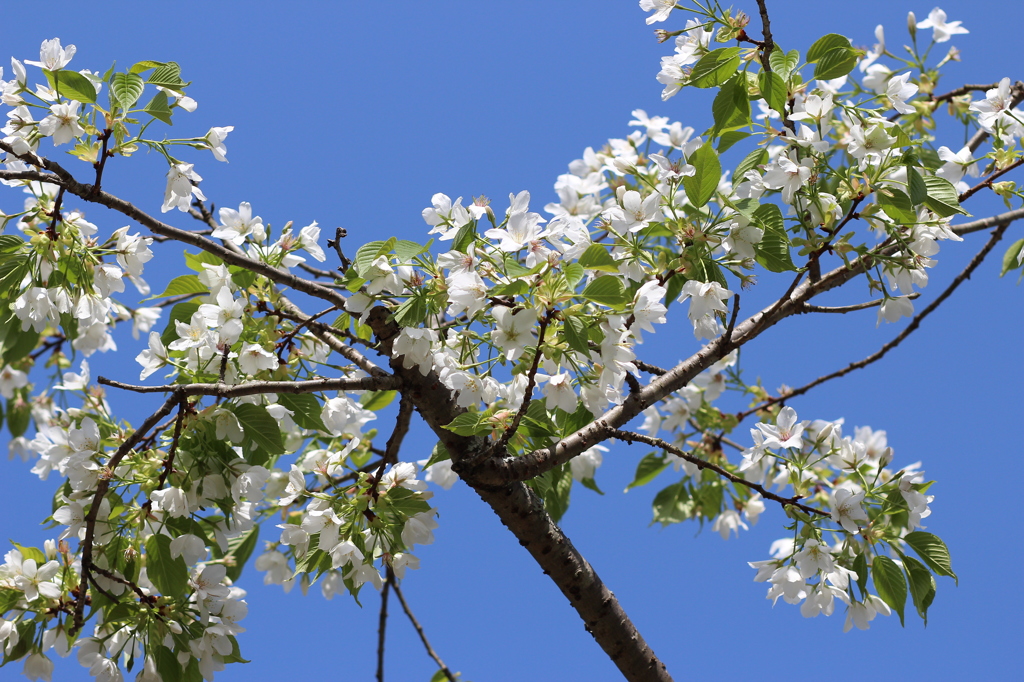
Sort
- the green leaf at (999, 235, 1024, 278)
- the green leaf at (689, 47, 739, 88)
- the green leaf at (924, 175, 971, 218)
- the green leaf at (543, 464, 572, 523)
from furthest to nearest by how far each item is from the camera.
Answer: the green leaf at (543, 464, 572, 523) → the green leaf at (999, 235, 1024, 278) → the green leaf at (689, 47, 739, 88) → the green leaf at (924, 175, 971, 218)

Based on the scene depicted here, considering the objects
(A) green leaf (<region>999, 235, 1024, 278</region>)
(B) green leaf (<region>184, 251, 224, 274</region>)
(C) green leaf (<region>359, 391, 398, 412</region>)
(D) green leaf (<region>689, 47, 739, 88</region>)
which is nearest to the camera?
(D) green leaf (<region>689, 47, 739, 88</region>)

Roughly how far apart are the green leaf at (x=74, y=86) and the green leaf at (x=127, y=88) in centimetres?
5

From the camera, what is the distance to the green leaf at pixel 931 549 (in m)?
1.64

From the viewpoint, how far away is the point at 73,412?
1.98 meters

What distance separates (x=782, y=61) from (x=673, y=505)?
4.58 feet

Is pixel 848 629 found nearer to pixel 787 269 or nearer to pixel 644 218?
pixel 787 269

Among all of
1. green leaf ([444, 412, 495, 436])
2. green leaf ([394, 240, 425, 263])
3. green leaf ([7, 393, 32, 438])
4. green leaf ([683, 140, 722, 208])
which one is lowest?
green leaf ([444, 412, 495, 436])

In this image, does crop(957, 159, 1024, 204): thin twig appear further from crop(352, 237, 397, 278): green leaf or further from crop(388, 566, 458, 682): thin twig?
crop(388, 566, 458, 682): thin twig

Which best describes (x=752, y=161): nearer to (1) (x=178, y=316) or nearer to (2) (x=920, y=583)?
(2) (x=920, y=583)

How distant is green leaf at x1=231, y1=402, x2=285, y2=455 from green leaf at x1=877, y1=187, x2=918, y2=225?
1.32 metres

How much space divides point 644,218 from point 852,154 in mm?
468

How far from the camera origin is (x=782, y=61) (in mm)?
1626

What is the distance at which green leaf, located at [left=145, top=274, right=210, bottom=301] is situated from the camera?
1781mm

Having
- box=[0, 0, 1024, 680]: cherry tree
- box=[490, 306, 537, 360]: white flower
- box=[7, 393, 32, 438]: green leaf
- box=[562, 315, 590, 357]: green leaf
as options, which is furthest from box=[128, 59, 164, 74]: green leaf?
box=[7, 393, 32, 438]: green leaf
